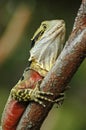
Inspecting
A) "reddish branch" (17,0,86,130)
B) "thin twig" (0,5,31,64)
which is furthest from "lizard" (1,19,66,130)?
"thin twig" (0,5,31,64)

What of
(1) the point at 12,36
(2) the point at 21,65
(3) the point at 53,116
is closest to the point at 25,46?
(2) the point at 21,65

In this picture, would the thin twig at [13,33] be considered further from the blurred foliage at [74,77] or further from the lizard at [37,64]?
the lizard at [37,64]

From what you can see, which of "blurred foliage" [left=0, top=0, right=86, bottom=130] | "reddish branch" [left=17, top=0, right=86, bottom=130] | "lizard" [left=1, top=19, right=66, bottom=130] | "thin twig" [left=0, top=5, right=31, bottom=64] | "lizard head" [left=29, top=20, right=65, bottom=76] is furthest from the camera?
"thin twig" [left=0, top=5, right=31, bottom=64]

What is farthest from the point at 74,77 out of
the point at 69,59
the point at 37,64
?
the point at 69,59

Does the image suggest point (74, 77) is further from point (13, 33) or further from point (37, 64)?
point (37, 64)

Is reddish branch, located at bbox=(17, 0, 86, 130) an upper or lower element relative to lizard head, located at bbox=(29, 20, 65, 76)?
upper

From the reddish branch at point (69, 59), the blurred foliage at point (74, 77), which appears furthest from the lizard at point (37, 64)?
the blurred foliage at point (74, 77)

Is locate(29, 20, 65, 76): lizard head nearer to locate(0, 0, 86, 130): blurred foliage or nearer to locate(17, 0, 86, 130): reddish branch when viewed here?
locate(17, 0, 86, 130): reddish branch
